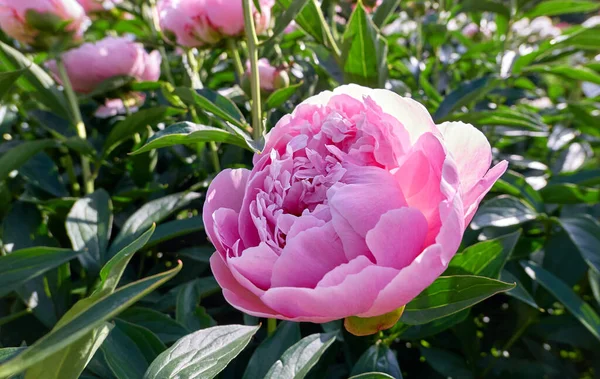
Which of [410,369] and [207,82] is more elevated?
[207,82]

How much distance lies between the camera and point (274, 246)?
0.35 m

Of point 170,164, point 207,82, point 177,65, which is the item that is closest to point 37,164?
point 170,164

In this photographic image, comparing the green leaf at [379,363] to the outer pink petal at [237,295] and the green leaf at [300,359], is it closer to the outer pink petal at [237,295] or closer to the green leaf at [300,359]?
the green leaf at [300,359]

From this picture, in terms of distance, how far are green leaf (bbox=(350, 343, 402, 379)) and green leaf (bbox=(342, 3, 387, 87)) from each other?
1.02 feet

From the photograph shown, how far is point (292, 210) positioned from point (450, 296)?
14 cm

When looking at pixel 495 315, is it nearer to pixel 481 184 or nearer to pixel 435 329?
pixel 435 329

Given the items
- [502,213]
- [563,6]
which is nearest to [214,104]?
[502,213]

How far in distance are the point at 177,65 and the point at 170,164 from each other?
373 mm

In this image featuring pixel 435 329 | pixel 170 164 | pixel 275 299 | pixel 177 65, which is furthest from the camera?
pixel 177 65

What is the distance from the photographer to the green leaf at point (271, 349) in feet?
1.57

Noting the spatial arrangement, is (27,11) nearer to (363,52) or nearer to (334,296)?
(363,52)

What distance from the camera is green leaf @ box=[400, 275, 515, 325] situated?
362 millimetres

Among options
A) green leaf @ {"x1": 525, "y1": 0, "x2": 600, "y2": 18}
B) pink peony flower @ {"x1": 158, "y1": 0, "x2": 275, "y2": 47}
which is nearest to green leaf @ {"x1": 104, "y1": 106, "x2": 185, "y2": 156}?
pink peony flower @ {"x1": 158, "y1": 0, "x2": 275, "y2": 47}

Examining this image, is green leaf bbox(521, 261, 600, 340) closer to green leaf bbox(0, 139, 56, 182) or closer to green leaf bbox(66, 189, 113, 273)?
green leaf bbox(66, 189, 113, 273)
